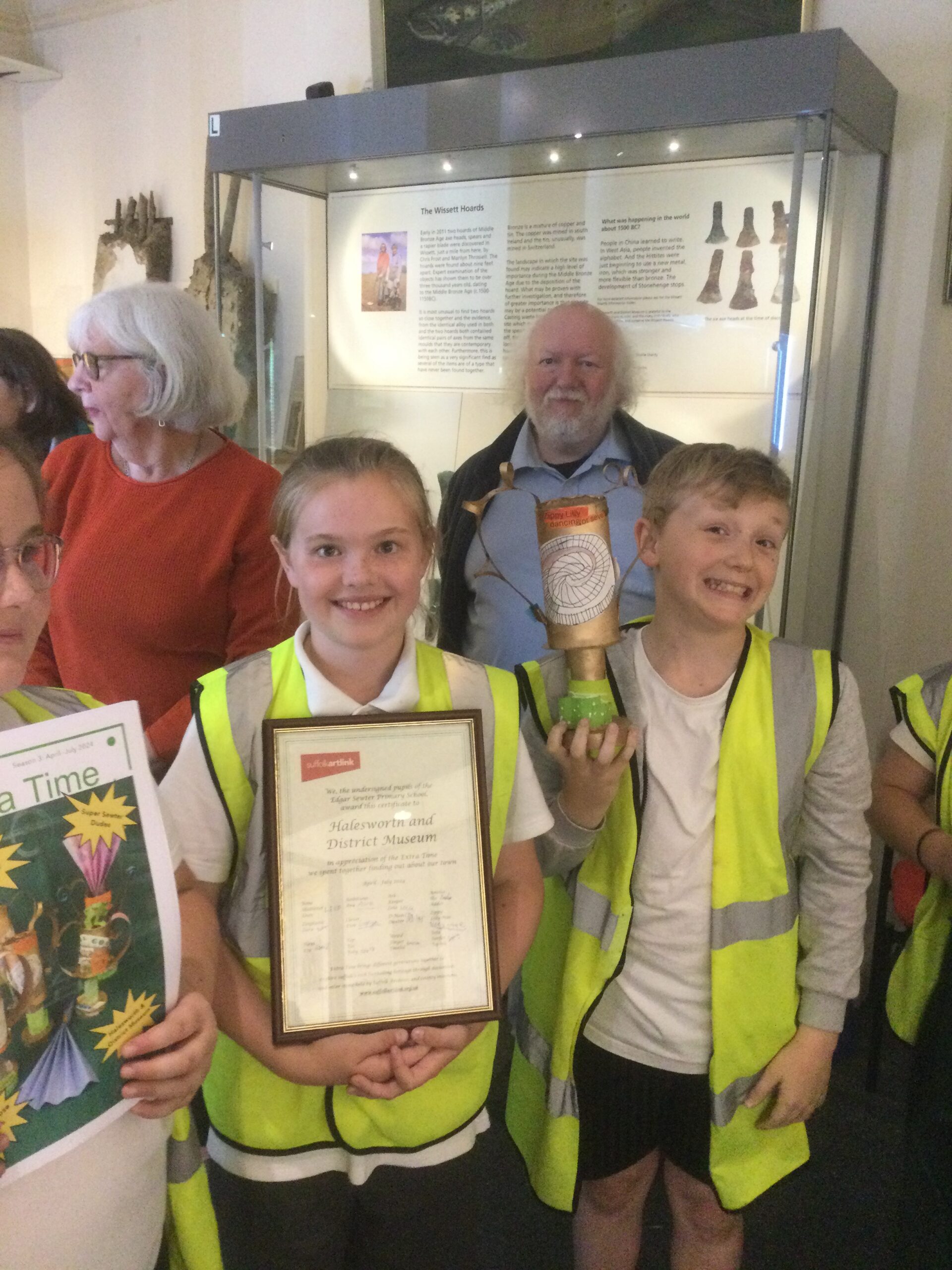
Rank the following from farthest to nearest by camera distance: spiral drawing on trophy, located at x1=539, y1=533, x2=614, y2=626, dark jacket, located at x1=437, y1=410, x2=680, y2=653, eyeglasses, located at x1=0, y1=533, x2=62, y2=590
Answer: dark jacket, located at x1=437, y1=410, x2=680, y2=653, spiral drawing on trophy, located at x1=539, y1=533, x2=614, y2=626, eyeglasses, located at x1=0, y1=533, x2=62, y2=590

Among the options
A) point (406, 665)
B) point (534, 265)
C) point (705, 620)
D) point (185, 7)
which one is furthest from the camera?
point (185, 7)

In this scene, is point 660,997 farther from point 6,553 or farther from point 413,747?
point 6,553

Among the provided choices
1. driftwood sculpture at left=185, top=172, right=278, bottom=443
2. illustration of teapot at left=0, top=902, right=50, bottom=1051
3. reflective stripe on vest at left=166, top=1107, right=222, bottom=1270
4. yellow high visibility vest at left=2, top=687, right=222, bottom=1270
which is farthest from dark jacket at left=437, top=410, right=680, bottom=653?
illustration of teapot at left=0, top=902, right=50, bottom=1051

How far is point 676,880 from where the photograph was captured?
131cm

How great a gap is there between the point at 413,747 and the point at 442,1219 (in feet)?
2.23

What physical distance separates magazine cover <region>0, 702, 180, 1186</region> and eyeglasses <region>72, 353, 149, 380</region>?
1.05 meters

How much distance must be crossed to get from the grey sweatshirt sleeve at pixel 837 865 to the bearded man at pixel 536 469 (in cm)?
81

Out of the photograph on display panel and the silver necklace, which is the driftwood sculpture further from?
the silver necklace

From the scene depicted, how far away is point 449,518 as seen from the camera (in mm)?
2178

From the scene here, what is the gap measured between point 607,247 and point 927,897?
6.09 ft

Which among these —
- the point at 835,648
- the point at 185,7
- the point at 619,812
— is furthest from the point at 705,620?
the point at 185,7

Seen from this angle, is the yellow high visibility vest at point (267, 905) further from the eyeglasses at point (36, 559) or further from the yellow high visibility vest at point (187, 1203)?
the eyeglasses at point (36, 559)

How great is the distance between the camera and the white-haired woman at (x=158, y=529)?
1.63 m

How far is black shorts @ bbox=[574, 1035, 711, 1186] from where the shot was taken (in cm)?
135
